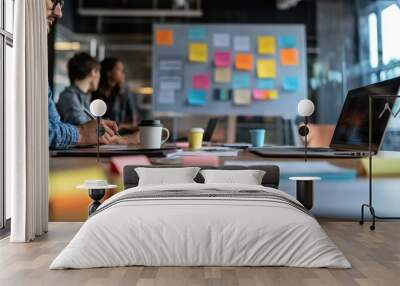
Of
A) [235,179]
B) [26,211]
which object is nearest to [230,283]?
[235,179]

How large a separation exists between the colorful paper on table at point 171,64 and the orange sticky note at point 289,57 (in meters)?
0.99

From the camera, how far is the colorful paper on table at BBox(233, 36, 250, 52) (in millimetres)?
5207

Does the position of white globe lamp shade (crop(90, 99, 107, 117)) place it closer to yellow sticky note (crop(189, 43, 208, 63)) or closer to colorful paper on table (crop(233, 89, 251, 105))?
yellow sticky note (crop(189, 43, 208, 63))

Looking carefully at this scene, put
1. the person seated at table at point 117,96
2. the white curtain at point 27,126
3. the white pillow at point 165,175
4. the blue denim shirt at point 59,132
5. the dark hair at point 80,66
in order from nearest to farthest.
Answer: the white curtain at point 27,126 → the white pillow at point 165,175 → the blue denim shirt at point 59,132 → the person seated at table at point 117,96 → the dark hair at point 80,66

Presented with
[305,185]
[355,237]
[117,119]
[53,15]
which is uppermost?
[53,15]

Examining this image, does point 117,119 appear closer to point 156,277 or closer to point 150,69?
point 150,69

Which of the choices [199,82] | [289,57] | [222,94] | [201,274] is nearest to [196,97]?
[199,82]

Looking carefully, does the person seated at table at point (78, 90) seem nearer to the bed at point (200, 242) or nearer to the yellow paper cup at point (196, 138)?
the yellow paper cup at point (196, 138)

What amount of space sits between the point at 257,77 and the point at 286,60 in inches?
12.8

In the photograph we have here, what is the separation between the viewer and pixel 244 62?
5180 mm

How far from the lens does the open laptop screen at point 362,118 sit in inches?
159

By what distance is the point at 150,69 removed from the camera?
5.42m

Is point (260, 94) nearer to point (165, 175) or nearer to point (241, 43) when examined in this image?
point (241, 43)

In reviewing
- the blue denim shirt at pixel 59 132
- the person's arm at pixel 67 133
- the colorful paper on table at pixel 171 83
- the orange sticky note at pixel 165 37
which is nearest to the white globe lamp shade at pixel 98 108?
the person's arm at pixel 67 133
